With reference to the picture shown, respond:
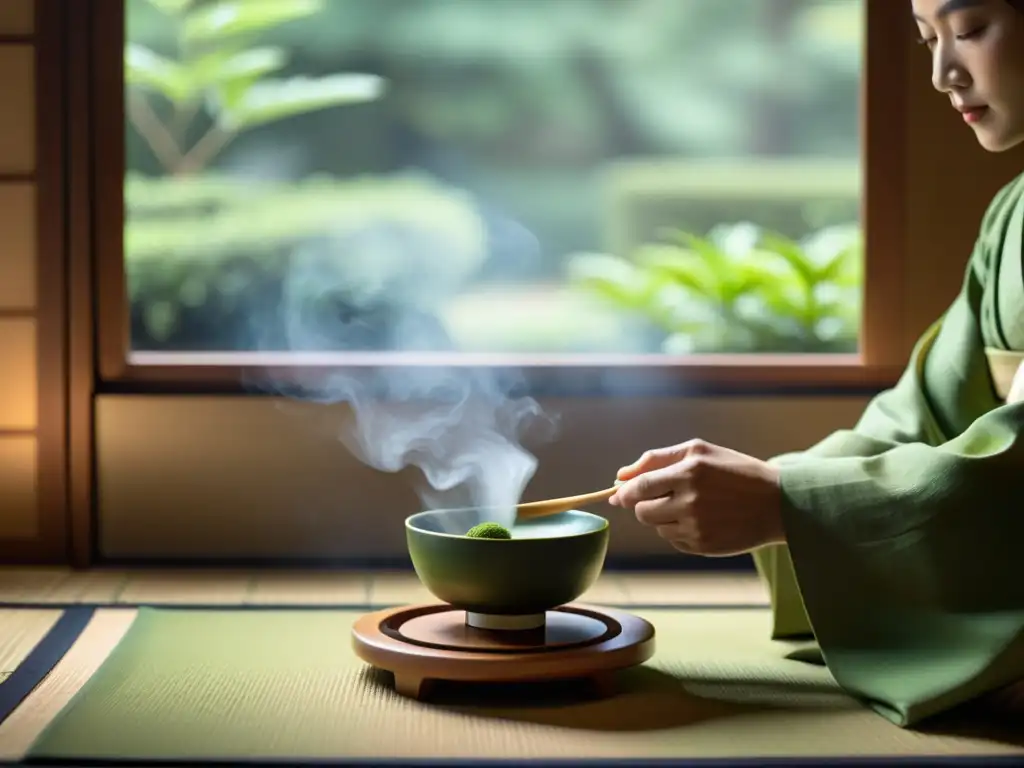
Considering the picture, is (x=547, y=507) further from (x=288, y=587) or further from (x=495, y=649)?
(x=288, y=587)

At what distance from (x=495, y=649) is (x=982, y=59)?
1.16m

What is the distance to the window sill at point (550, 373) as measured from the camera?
126 inches

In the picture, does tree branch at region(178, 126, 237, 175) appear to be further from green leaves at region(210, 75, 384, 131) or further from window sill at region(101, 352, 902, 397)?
window sill at region(101, 352, 902, 397)

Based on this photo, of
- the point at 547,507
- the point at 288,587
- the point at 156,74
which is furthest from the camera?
the point at 156,74

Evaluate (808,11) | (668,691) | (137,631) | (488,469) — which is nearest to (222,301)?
(488,469)

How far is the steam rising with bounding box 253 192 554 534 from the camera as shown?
10.3 ft

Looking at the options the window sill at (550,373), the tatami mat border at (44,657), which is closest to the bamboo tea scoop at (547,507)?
the tatami mat border at (44,657)

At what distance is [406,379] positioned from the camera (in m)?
3.19

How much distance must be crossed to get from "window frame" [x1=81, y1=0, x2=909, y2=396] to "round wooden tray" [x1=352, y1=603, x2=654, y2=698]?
3.78 feet

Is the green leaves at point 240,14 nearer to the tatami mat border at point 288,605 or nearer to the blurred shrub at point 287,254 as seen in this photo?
the blurred shrub at point 287,254

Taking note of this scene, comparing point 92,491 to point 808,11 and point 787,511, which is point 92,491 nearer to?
point 787,511

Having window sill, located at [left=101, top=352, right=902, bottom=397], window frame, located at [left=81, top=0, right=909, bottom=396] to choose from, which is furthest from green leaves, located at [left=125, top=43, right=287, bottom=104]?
window sill, located at [left=101, top=352, right=902, bottom=397]

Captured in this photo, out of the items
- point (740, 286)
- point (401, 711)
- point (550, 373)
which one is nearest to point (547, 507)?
point (401, 711)

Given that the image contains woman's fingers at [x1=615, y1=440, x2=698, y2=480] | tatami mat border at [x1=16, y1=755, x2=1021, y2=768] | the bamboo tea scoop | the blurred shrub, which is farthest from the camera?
the blurred shrub
